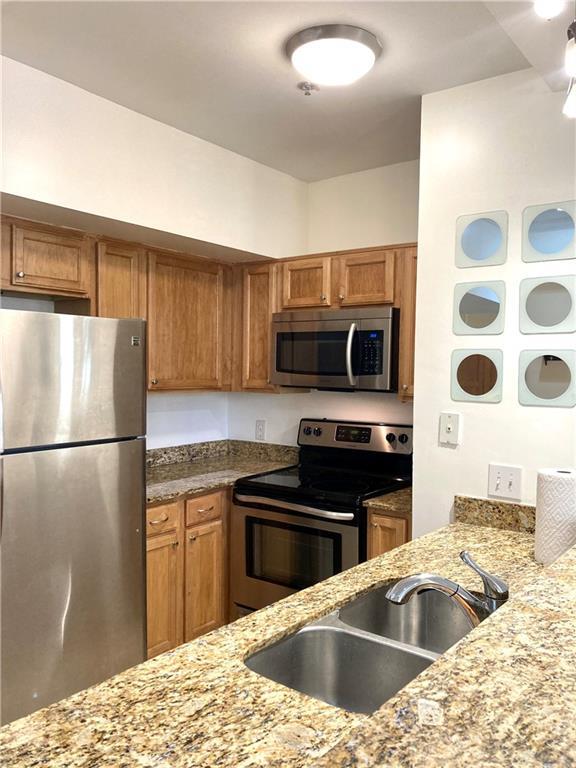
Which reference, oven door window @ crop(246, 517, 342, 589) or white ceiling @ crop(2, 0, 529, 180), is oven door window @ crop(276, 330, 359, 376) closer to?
oven door window @ crop(246, 517, 342, 589)

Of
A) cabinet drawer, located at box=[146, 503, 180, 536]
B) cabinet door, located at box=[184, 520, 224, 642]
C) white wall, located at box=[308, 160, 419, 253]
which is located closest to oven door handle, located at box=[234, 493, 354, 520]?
cabinet door, located at box=[184, 520, 224, 642]

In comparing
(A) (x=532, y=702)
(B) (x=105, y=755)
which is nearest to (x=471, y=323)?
(A) (x=532, y=702)

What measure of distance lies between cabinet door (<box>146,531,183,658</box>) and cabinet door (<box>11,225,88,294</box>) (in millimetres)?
1205

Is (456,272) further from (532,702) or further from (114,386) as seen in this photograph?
(532,702)

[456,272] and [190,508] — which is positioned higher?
[456,272]

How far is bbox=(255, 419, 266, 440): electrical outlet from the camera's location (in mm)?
3863

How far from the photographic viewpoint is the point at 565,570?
3.89 ft

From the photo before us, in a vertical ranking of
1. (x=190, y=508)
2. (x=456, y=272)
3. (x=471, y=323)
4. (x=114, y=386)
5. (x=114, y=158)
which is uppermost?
(x=114, y=158)

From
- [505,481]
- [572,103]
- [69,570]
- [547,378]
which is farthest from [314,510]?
[572,103]

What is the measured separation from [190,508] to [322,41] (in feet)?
6.77

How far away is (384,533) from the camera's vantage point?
270cm

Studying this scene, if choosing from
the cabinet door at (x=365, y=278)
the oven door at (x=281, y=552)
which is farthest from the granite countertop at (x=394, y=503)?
the cabinet door at (x=365, y=278)

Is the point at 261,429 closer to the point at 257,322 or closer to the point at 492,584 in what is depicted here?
the point at 257,322

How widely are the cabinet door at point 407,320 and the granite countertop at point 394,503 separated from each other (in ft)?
1.54
